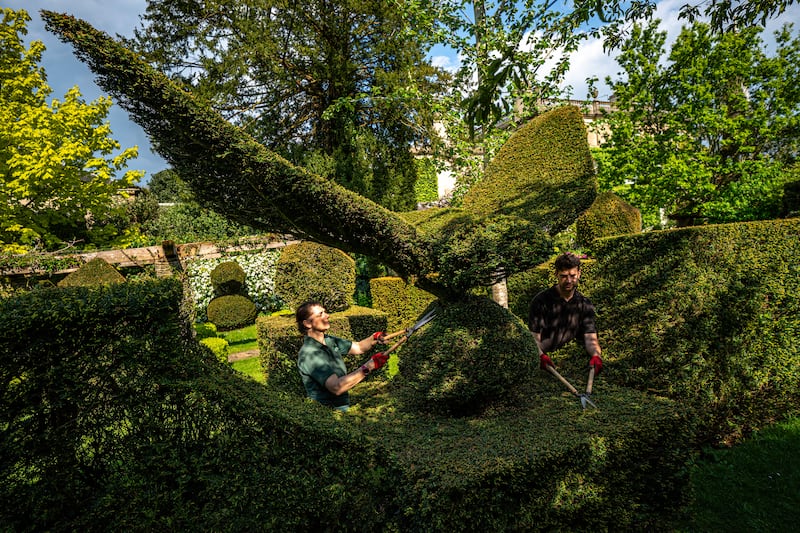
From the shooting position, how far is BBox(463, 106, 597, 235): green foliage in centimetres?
338

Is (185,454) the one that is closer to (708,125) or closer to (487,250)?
(487,250)

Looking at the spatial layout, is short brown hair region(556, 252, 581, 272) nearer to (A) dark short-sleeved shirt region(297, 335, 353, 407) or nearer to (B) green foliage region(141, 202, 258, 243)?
(A) dark short-sleeved shirt region(297, 335, 353, 407)

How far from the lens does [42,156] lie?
12.7 metres

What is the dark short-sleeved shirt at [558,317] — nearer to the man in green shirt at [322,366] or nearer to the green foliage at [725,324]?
the green foliage at [725,324]

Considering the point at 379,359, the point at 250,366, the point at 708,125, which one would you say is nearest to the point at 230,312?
the point at 250,366

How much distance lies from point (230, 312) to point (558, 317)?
485 inches

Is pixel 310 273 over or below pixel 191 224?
below

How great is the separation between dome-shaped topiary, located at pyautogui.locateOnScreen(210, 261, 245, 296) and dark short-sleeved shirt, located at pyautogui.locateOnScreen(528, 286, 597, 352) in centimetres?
1283

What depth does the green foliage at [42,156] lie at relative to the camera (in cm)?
1288

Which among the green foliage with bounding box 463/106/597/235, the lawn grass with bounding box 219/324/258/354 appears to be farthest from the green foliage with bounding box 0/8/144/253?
the green foliage with bounding box 463/106/597/235

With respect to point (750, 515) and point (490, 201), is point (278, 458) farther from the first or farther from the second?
point (750, 515)

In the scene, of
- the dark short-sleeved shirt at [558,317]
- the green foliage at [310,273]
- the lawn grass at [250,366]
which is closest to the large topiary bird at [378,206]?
the dark short-sleeved shirt at [558,317]

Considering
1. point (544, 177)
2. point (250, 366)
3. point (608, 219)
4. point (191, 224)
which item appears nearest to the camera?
point (544, 177)

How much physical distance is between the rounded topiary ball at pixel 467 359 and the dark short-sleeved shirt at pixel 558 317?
910 mm
